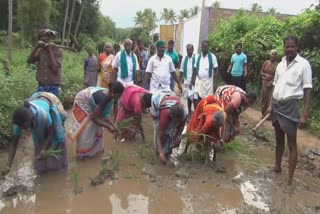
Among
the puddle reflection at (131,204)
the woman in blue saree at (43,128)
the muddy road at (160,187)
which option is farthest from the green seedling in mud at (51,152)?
the puddle reflection at (131,204)

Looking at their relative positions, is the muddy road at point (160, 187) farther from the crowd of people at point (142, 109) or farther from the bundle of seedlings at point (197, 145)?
the crowd of people at point (142, 109)

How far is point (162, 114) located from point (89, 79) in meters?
5.72

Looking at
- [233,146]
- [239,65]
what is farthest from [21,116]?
[239,65]

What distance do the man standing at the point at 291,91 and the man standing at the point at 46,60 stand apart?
9.93ft

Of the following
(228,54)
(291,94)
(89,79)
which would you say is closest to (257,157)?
(291,94)

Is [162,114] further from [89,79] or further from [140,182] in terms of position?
[89,79]

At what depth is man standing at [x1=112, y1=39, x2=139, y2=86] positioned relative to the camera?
26.0 feet

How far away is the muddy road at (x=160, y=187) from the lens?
4.44 m

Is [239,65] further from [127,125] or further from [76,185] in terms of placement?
[76,185]

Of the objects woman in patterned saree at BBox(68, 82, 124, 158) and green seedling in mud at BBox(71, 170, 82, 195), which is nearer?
green seedling in mud at BBox(71, 170, 82, 195)

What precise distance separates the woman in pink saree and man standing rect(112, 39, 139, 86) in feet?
4.80

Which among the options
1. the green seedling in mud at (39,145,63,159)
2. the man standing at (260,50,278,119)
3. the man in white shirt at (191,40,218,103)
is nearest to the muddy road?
the green seedling in mud at (39,145,63,159)

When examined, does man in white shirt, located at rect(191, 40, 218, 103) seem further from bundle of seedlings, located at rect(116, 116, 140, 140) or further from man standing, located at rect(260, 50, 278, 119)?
bundle of seedlings, located at rect(116, 116, 140, 140)

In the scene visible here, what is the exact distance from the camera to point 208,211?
436cm
